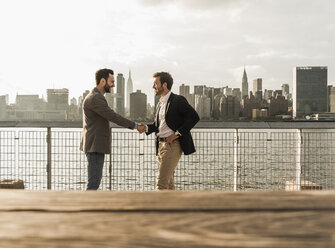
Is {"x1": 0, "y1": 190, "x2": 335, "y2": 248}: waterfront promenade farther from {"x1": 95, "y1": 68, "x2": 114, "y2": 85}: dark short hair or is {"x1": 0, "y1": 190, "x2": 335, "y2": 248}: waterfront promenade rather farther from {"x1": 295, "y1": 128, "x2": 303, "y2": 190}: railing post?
{"x1": 295, "y1": 128, "x2": 303, "y2": 190}: railing post

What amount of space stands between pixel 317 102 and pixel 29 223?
7540 centimetres

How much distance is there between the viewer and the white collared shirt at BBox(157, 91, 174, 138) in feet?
14.9

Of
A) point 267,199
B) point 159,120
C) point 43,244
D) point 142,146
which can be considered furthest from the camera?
point 142,146

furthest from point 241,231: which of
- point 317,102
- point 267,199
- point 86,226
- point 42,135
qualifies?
point 317,102

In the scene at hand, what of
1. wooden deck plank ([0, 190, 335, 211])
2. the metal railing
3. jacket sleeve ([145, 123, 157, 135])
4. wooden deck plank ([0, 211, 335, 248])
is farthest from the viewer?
the metal railing

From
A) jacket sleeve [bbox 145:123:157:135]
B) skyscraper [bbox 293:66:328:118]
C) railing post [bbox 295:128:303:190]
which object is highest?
A: skyscraper [bbox 293:66:328:118]

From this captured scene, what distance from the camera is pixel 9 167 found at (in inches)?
248

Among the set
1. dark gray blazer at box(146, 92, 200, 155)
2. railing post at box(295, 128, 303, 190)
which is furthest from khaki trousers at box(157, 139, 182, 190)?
railing post at box(295, 128, 303, 190)

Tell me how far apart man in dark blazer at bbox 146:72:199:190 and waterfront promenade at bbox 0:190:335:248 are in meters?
3.48

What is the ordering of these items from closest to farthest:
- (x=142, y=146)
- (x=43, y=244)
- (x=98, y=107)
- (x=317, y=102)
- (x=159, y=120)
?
1. (x=43, y=244)
2. (x=98, y=107)
3. (x=159, y=120)
4. (x=142, y=146)
5. (x=317, y=102)

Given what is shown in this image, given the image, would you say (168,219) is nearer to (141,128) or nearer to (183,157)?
(141,128)

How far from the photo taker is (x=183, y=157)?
20.4 ft

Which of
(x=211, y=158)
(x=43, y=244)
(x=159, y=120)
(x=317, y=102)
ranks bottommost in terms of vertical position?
(x=211, y=158)

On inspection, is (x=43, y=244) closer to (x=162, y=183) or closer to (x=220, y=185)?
(x=162, y=183)
